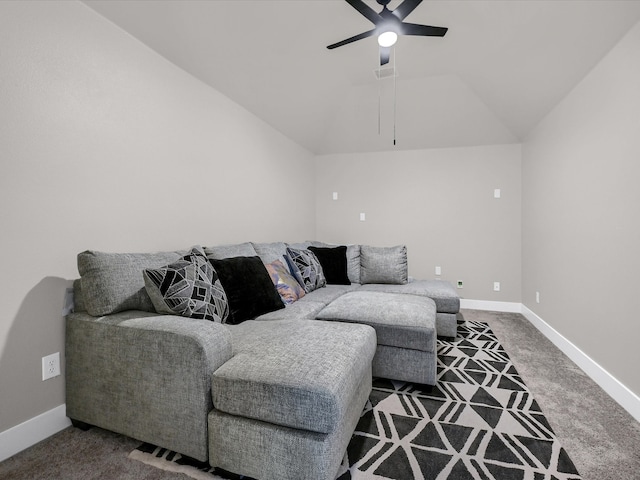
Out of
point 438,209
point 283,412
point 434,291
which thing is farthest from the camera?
point 438,209

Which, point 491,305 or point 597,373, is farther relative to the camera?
point 491,305

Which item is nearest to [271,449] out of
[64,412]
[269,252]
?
[64,412]

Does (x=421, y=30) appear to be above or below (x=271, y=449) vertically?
above

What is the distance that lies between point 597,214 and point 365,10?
2249 mm

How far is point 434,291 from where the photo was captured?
10.8ft

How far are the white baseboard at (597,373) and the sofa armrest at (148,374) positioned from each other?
2.39 metres

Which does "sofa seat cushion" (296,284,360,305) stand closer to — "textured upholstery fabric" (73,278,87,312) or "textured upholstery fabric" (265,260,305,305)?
"textured upholstery fabric" (265,260,305,305)

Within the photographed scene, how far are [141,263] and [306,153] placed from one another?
3.61 metres

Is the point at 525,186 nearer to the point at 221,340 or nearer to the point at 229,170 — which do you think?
the point at 229,170

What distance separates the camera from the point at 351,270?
4020mm

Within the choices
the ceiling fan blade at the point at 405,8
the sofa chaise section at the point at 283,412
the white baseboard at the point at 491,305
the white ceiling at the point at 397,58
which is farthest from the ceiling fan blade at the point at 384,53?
the white baseboard at the point at 491,305

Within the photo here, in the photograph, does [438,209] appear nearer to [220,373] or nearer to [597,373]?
[597,373]

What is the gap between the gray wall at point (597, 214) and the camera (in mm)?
2025

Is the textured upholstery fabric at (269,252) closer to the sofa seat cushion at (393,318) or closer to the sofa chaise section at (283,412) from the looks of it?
the sofa seat cushion at (393,318)
